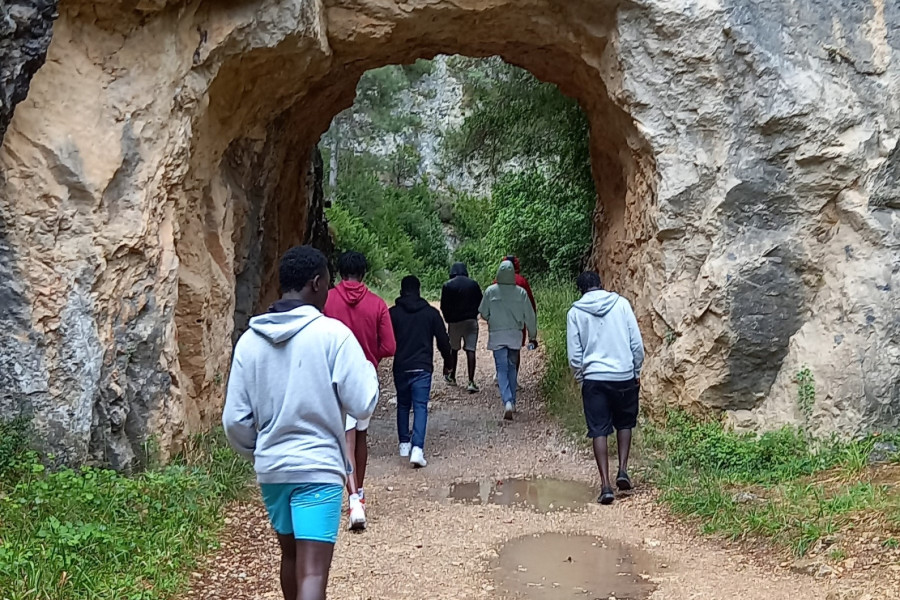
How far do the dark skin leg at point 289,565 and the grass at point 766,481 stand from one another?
10.9 feet

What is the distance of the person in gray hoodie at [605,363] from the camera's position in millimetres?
6930

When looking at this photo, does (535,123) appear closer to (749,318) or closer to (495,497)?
(749,318)

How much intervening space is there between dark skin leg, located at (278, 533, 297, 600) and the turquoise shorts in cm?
15

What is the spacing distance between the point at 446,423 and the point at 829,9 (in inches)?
234

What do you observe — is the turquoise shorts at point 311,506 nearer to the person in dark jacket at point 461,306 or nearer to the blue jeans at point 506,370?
the blue jeans at point 506,370

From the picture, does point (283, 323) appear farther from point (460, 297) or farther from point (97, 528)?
point (460, 297)

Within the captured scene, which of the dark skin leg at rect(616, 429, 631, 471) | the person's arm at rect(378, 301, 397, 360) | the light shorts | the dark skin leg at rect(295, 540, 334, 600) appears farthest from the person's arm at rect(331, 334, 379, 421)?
the dark skin leg at rect(616, 429, 631, 471)

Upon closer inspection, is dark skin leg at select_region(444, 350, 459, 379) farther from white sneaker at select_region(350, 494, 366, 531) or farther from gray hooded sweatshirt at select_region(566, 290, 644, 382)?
white sneaker at select_region(350, 494, 366, 531)

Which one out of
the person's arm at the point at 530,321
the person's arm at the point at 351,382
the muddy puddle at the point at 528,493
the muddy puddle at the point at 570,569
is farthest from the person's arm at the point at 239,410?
the person's arm at the point at 530,321

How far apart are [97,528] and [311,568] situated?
83.8 inches

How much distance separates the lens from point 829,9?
7.97 metres

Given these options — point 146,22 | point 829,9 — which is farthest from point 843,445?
point 146,22

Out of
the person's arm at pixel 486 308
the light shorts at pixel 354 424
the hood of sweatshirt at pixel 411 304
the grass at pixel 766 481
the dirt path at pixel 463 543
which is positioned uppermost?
the hood of sweatshirt at pixel 411 304

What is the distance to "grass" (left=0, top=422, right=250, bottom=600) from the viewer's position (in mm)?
4516
